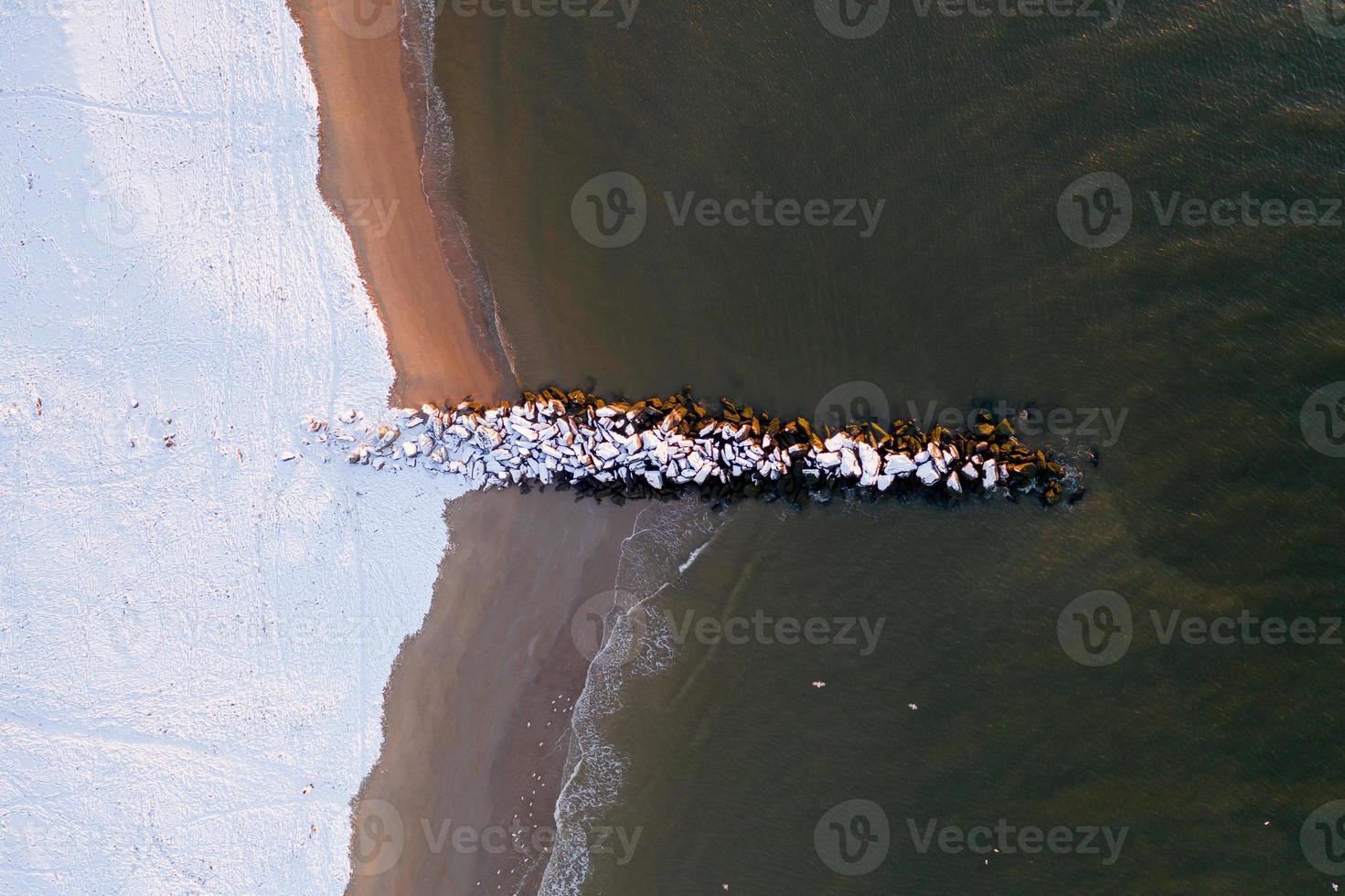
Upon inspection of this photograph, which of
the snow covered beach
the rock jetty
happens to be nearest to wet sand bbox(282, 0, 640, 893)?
the rock jetty

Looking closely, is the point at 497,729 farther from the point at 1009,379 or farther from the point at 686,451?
the point at 1009,379

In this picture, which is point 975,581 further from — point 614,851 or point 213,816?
point 213,816

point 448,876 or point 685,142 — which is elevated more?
point 685,142

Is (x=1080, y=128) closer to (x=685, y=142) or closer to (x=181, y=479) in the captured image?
(x=685, y=142)

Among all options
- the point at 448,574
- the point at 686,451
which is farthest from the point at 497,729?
the point at 686,451

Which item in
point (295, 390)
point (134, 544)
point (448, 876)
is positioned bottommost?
point (448, 876)

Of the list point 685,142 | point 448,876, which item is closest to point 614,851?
point 448,876
